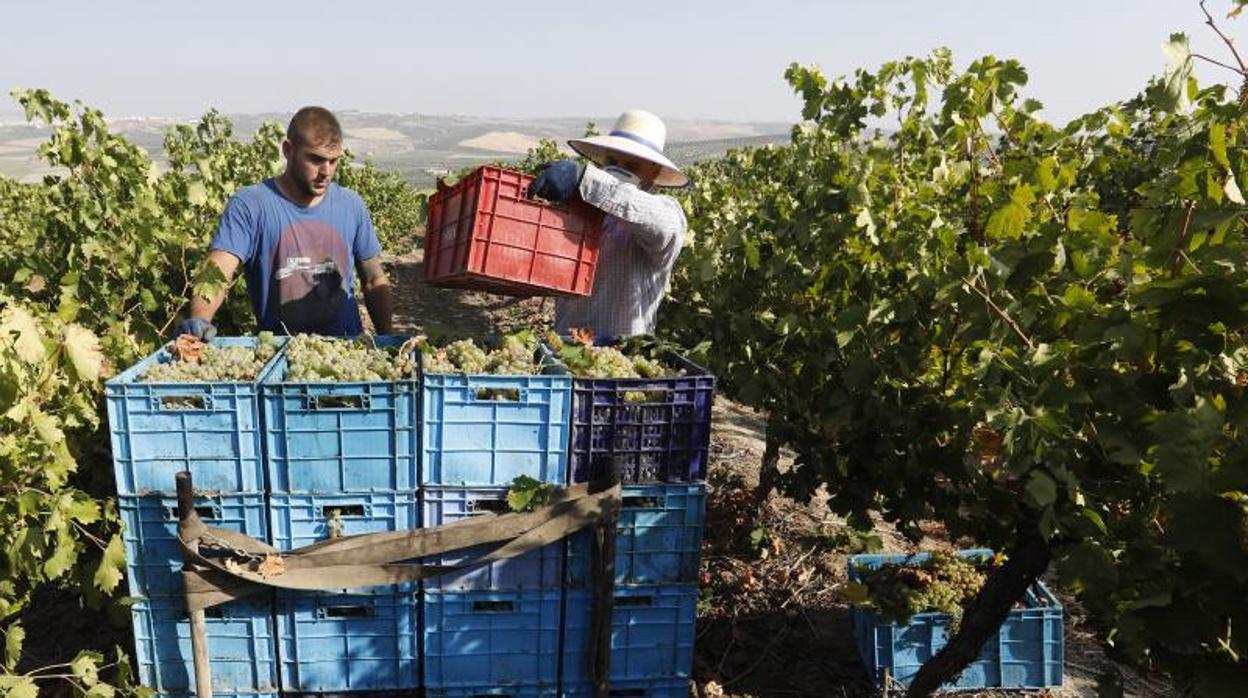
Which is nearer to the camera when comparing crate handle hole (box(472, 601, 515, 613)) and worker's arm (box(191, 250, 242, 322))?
crate handle hole (box(472, 601, 515, 613))

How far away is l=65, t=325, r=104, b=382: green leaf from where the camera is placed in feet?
10.4

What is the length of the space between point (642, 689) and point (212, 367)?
2019mm

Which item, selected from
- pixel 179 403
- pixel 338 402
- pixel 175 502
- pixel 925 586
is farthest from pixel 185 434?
pixel 925 586

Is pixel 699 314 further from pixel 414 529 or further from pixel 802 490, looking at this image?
pixel 414 529

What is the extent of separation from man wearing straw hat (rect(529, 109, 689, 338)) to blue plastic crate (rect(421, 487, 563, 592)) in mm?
1242

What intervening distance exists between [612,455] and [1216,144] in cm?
204

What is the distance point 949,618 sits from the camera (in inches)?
167

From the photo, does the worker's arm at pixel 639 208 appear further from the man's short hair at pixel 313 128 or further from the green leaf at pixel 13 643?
the green leaf at pixel 13 643

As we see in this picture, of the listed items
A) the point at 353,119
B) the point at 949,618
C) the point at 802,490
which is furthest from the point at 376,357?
the point at 353,119

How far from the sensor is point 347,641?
3248mm

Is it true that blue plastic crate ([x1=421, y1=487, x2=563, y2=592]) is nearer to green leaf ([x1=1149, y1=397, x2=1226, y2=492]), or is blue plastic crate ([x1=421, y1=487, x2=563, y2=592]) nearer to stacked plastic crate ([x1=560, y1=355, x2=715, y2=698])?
stacked plastic crate ([x1=560, y1=355, x2=715, y2=698])

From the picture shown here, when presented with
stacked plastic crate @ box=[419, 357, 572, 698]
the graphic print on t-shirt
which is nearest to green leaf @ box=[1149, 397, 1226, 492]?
stacked plastic crate @ box=[419, 357, 572, 698]

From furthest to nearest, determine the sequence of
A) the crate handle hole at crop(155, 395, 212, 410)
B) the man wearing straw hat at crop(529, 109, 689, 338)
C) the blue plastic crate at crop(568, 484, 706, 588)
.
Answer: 1. the man wearing straw hat at crop(529, 109, 689, 338)
2. the blue plastic crate at crop(568, 484, 706, 588)
3. the crate handle hole at crop(155, 395, 212, 410)

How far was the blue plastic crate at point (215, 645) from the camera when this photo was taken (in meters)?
3.19
